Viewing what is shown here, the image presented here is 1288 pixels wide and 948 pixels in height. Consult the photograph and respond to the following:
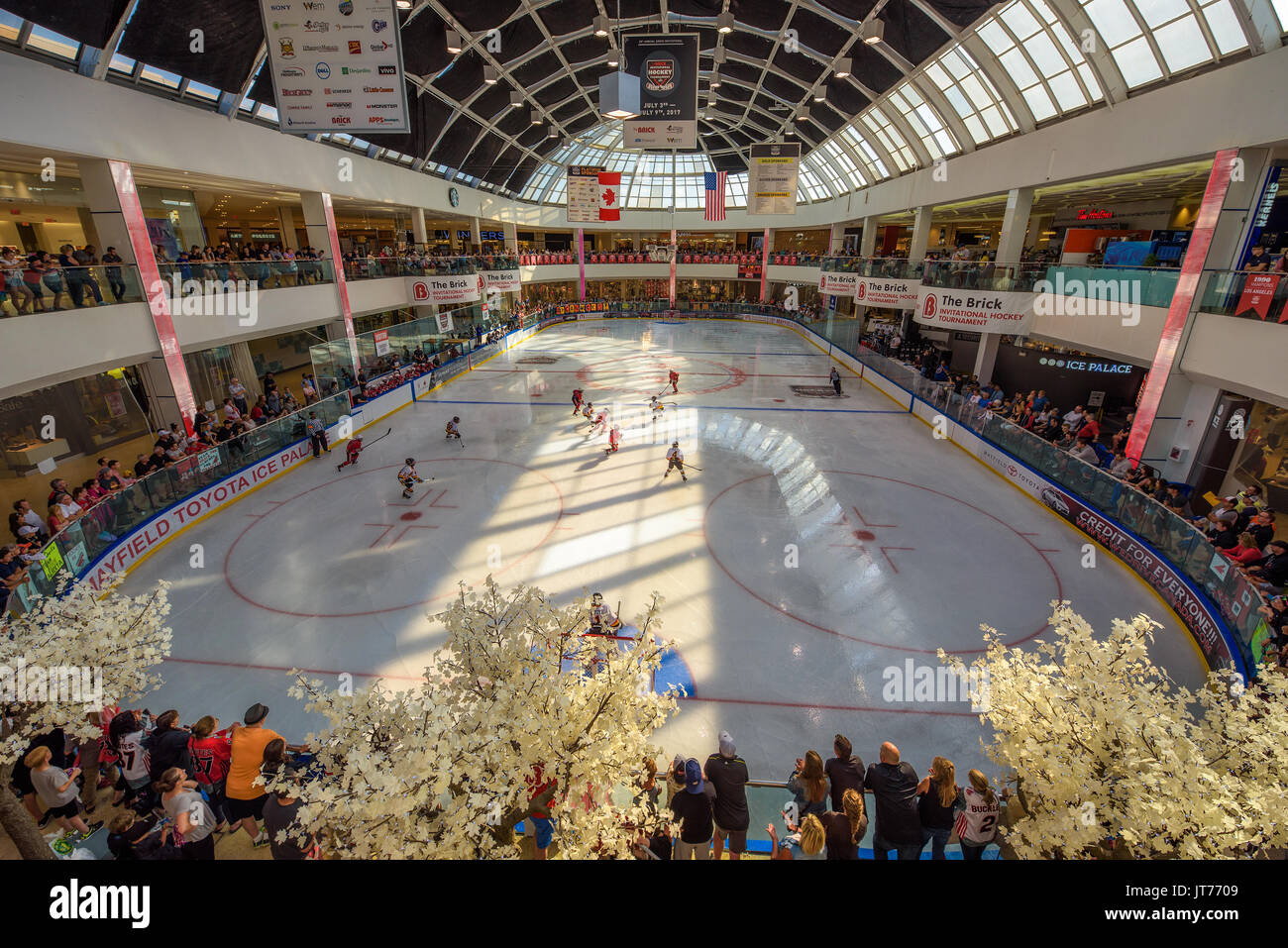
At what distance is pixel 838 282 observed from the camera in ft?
109

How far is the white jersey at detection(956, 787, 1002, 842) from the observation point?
5391 millimetres

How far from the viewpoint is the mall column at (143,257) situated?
547 inches

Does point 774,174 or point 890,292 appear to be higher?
point 774,174

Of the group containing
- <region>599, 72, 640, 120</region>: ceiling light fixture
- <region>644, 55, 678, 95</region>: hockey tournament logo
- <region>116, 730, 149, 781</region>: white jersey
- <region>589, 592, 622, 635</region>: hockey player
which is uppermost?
<region>644, 55, 678, 95</region>: hockey tournament logo

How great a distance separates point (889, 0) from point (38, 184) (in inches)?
1105

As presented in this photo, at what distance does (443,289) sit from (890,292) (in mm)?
22275

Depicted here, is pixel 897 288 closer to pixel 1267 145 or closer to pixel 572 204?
pixel 1267 145

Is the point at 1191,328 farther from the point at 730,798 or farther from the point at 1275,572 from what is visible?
the point at 730,798

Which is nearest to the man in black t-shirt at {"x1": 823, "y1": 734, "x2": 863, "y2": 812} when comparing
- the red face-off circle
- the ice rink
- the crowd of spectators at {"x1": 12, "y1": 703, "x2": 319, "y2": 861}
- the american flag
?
the ice rink


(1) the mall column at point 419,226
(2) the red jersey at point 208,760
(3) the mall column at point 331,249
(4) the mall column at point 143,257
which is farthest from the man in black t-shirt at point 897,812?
(1) the mall column at point 419,226

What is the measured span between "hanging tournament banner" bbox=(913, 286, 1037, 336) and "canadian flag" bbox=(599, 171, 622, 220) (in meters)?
20.6


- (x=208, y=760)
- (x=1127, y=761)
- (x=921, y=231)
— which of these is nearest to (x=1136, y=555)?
(x=1127, y=761)

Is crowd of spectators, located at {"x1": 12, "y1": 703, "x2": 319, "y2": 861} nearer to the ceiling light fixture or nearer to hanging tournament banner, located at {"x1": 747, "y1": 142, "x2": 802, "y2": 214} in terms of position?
the ceiling light fixture

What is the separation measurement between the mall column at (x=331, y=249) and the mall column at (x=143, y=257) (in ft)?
19.3
